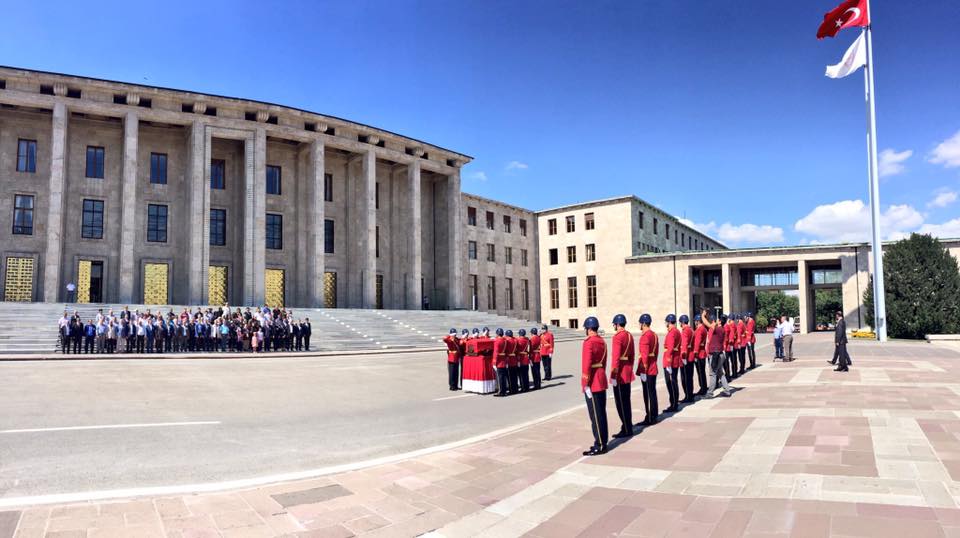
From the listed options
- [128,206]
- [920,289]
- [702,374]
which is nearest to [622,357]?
[702,374]

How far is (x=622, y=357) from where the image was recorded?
28.3 ft

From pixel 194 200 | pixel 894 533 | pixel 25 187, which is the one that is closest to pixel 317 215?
pixel 194 200

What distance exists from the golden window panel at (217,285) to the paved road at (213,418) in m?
21.2

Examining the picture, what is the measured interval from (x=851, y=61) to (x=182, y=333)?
119 ft

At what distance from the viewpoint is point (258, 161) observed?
127 ft

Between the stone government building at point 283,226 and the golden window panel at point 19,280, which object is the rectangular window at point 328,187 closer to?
the stone government building at point 283,226

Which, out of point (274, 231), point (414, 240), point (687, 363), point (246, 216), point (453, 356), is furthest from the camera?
point (414, 240)

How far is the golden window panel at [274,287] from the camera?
135 ft

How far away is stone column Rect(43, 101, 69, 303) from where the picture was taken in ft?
107

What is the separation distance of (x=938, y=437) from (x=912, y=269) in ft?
125

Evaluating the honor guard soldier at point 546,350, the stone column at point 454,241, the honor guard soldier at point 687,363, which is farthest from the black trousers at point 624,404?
the stone column at point 454,241

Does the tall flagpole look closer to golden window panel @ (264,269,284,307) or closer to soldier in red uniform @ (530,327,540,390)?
soldier in red uniform @ (530,327,540,390)

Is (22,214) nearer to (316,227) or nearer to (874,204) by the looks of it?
(316,227)

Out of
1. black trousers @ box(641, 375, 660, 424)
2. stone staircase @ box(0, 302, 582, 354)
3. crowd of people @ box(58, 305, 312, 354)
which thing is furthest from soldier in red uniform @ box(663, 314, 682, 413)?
stone staircase @ box(0, 302, 582, 354)
